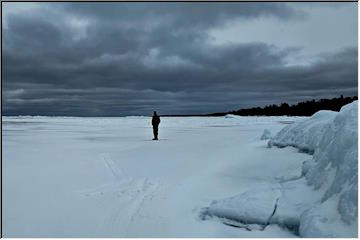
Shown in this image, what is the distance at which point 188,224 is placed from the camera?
5.17 meters

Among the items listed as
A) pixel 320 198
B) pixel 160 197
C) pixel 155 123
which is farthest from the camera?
pixel 155 123

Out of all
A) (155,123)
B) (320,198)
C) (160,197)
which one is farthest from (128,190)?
(155,123)

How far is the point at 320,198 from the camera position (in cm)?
535

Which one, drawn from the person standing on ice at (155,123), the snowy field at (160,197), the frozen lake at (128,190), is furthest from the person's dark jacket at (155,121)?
the snowy field at (160,197)

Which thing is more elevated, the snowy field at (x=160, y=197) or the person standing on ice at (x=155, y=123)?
the person standing on ice at (x=155, y=123)

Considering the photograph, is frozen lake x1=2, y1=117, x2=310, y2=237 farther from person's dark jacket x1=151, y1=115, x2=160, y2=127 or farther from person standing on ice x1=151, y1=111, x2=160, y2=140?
person's dark jacket x1=151, y1=115, x2=160, y2=127

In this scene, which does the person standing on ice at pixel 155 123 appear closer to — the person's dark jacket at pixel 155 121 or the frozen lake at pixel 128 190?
the person's dark jacket at pixel 155 121

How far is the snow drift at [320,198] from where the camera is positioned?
4383 millimetres

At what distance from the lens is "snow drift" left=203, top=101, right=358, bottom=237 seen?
14.4 feet

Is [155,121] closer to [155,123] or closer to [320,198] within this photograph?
[155,123]

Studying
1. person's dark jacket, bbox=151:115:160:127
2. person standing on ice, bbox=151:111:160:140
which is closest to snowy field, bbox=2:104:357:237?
person standing on ice, bbox=151:111:160:140

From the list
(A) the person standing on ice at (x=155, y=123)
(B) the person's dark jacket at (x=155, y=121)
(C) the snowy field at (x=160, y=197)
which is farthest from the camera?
(B) the person's dark jacket at (x=155, y=121)

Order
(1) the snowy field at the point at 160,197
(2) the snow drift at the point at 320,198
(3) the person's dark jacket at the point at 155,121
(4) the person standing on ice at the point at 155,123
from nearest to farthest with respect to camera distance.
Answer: (2) the snow drift at the point at 320,198
(1) the snowy field at the point at 160,197
(4) the person standing on ice at the point at 155,123
(3) the person's dark jacket at the point at 155,121

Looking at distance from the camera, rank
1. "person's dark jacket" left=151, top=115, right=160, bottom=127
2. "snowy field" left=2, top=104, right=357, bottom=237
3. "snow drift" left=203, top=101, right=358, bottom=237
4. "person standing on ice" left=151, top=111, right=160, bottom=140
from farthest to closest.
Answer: "person's dark jacket" left=151, top=115, right=160, bottom=127 < "person standing on ice" left=151, top=111, right=160, bottom=140 < "snowy field" left=2, top=104, right=357, bottom=237 < "snow drift" left=203, top=101, right=358, bottom=237
